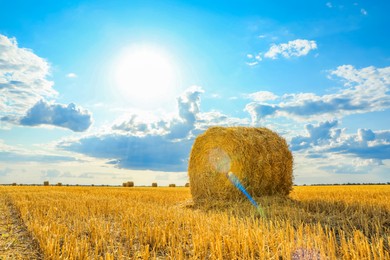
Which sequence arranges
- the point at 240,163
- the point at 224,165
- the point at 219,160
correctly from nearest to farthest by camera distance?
the point at 240,163 < the point at 224,165 < the point at 219,160

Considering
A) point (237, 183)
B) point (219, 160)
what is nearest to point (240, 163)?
point (237, 183)

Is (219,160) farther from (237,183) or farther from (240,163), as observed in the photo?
(237,183)

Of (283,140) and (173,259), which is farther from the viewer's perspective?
(283,140)

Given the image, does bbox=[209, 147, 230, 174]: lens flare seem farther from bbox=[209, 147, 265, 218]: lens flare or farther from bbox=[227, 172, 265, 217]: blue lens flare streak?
bbox=[227, 172, 265, 217]: blue lens flare streak

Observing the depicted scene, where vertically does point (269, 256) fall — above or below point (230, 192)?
below

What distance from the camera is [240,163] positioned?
982cm

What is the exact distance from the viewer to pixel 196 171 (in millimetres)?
11008

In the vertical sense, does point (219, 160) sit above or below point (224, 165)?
above

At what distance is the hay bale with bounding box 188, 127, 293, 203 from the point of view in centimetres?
982

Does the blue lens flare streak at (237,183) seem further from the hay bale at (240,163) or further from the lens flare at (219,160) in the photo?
the lens flare at (219,160)

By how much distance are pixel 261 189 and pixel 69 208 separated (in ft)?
17.4

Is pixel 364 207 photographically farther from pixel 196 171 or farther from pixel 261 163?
pixel 196 171

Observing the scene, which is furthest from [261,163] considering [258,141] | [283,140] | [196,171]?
[196,171]

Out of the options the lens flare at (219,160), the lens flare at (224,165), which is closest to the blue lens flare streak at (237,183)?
the lens flare at (224,165)
